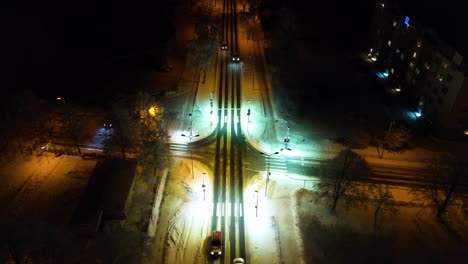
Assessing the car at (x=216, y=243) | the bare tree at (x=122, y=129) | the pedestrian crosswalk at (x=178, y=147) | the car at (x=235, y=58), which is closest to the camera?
the car at (x=216, y=243)

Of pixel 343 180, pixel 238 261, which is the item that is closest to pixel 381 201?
pixel 343 180

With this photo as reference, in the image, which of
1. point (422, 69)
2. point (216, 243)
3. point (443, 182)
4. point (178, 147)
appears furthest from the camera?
point (422, 69)

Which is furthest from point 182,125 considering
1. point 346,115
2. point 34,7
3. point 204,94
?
point 34,7

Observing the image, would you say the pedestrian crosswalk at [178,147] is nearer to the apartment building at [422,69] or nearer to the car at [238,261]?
the car at [238,261]

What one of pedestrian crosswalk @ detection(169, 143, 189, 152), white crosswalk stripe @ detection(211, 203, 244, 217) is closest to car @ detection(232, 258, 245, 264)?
white crosswalk stripe @ detection(211, 203, 244, 217)

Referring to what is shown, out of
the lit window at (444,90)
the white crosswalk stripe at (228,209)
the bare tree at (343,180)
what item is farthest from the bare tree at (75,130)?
the lit window at (444,90)

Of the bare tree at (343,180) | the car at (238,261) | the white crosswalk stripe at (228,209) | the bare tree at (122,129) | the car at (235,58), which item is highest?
the car at (235,58)

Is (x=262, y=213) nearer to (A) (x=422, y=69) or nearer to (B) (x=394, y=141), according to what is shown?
(B) (x=394, y=141)
